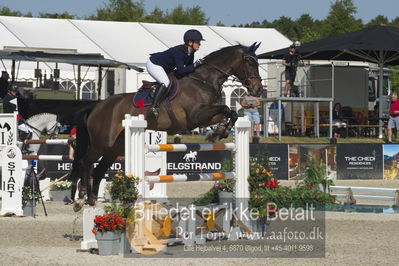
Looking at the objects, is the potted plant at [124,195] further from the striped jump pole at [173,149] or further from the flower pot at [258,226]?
the flower pot at [258,226]

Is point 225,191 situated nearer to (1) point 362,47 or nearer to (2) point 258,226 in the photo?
(2) point 258,226

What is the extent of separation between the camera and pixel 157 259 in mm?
8289

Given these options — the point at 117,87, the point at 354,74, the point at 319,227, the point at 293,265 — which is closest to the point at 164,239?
the point at 293,265

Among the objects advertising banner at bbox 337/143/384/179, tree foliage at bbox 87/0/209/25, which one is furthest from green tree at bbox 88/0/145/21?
advertising banner at bbox 337/143/384/179

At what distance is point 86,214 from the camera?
350 inches

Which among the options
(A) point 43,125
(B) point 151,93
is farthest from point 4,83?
(B) point 151,93

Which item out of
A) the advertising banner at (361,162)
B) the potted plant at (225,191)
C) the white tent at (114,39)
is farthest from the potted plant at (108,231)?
the white tent at (114,39)

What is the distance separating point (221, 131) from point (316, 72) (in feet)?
59.6

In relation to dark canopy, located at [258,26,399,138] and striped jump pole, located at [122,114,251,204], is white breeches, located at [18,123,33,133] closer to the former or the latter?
striped jump pole, located at [122,114,251,204]

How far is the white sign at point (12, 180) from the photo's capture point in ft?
40.0

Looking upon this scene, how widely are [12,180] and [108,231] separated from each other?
4.22 meters

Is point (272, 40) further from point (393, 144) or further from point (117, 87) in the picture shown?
point (393, 144)

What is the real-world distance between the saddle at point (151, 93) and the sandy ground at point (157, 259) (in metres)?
1.70

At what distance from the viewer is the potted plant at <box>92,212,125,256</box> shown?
8.50 meters
